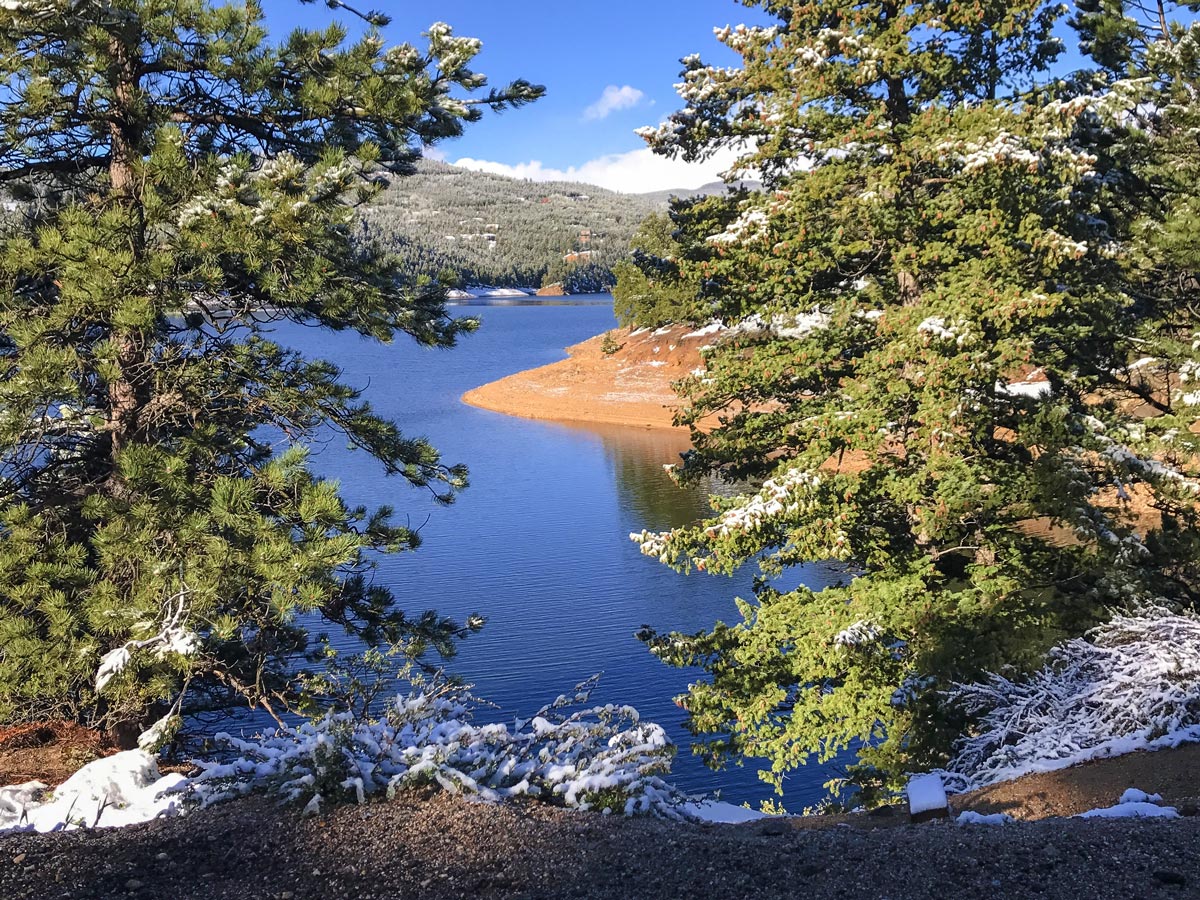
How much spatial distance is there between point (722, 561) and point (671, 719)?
6.76 m

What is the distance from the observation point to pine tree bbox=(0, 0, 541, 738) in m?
7.32

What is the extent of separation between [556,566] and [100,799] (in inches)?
732

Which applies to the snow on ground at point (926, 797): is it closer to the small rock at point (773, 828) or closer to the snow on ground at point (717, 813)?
the small rock at point (773, 828)

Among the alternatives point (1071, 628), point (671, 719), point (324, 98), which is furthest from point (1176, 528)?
point (324, 98)

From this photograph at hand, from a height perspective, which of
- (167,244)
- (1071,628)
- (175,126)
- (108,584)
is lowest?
(1071,628)

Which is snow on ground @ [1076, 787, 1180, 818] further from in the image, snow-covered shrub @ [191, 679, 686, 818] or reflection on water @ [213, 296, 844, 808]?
reflection on water @ [213, 296, 844, 808]

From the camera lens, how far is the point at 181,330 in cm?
841

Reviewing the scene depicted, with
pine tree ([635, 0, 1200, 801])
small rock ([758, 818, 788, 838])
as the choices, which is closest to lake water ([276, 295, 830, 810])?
pine tree ([635, 0, 1200, 801])

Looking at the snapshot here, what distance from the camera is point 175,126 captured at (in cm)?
771

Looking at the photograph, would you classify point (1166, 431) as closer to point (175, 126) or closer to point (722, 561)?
point (722, 561)

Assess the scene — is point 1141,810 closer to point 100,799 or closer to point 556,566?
point 100,799

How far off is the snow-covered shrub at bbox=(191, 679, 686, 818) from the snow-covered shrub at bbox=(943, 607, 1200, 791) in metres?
3.22

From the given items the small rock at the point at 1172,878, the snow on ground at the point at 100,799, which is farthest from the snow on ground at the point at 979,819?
the snow on ground at the point at 100,799

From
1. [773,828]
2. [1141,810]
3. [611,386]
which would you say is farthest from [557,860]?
[611,386]
